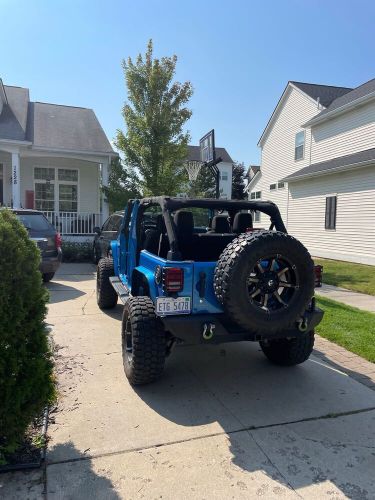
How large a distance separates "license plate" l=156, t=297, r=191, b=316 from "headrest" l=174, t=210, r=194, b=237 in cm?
94

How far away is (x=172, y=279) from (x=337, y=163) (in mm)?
14478

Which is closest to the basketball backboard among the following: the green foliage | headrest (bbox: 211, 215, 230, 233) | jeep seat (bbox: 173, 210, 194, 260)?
the green foliage

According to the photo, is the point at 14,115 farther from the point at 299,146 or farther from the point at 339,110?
the point at 299,146

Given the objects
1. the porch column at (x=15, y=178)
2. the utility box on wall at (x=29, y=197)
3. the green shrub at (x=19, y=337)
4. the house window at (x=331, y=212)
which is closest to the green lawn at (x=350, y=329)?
the green shrub at (x=19, y=337)

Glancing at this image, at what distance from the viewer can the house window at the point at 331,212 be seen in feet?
52.8

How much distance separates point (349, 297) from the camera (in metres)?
8.34

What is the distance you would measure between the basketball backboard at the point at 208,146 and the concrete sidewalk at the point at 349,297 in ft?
18.9

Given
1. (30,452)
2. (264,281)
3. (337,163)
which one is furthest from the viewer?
(337,163)

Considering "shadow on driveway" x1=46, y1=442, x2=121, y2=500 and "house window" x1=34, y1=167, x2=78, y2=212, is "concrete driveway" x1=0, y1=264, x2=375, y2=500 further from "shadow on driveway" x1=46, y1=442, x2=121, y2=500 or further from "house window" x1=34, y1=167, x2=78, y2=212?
"house window" x1=34, y1=167, x2=78, y2=212

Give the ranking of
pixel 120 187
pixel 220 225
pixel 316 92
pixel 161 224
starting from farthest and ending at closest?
pixel 316 92 < pixel 120 187 < pixel 220 225 < pixel 161 224

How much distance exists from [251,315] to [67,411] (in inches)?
69.4

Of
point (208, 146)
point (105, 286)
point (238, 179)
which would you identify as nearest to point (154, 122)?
point (208, 146)

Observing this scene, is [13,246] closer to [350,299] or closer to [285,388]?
[285,388]

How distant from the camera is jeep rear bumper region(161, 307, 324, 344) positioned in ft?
11.3
